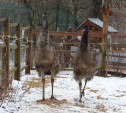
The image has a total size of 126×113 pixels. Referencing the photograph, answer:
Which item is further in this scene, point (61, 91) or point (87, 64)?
point (61, 91)

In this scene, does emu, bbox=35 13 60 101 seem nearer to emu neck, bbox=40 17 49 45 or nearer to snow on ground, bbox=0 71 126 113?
emu neck, bbox=40 17 49 45

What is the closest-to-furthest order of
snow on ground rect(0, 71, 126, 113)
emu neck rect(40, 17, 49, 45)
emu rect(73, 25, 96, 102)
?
snow on ground rect(0, 71, 126, 113)
emu neck rect(40, 17, 49, 45)
emu rect(73, 25, 96, 102)

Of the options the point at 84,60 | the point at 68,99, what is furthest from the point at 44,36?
the point at 68,99

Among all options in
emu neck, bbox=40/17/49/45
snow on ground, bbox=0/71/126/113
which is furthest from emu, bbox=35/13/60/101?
snow on ground, bbox=0/71/126/113

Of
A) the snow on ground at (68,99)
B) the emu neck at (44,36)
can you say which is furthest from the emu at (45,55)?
the snow on ground at (68,99)

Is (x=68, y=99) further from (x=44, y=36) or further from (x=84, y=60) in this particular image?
(x=44, y=36)

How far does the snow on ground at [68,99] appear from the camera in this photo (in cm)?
468

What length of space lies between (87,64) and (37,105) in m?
1.36

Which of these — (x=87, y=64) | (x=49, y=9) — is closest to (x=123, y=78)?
(x=87, y=64)

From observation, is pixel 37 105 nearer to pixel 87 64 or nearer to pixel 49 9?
pixel 87 64

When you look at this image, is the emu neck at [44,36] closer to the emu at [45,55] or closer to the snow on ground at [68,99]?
the emu at [45,55]

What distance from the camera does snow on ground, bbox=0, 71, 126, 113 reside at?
468 cm

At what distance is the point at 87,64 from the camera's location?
17.6 ft

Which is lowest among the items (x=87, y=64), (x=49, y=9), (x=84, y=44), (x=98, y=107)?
(x=98, y=107)
